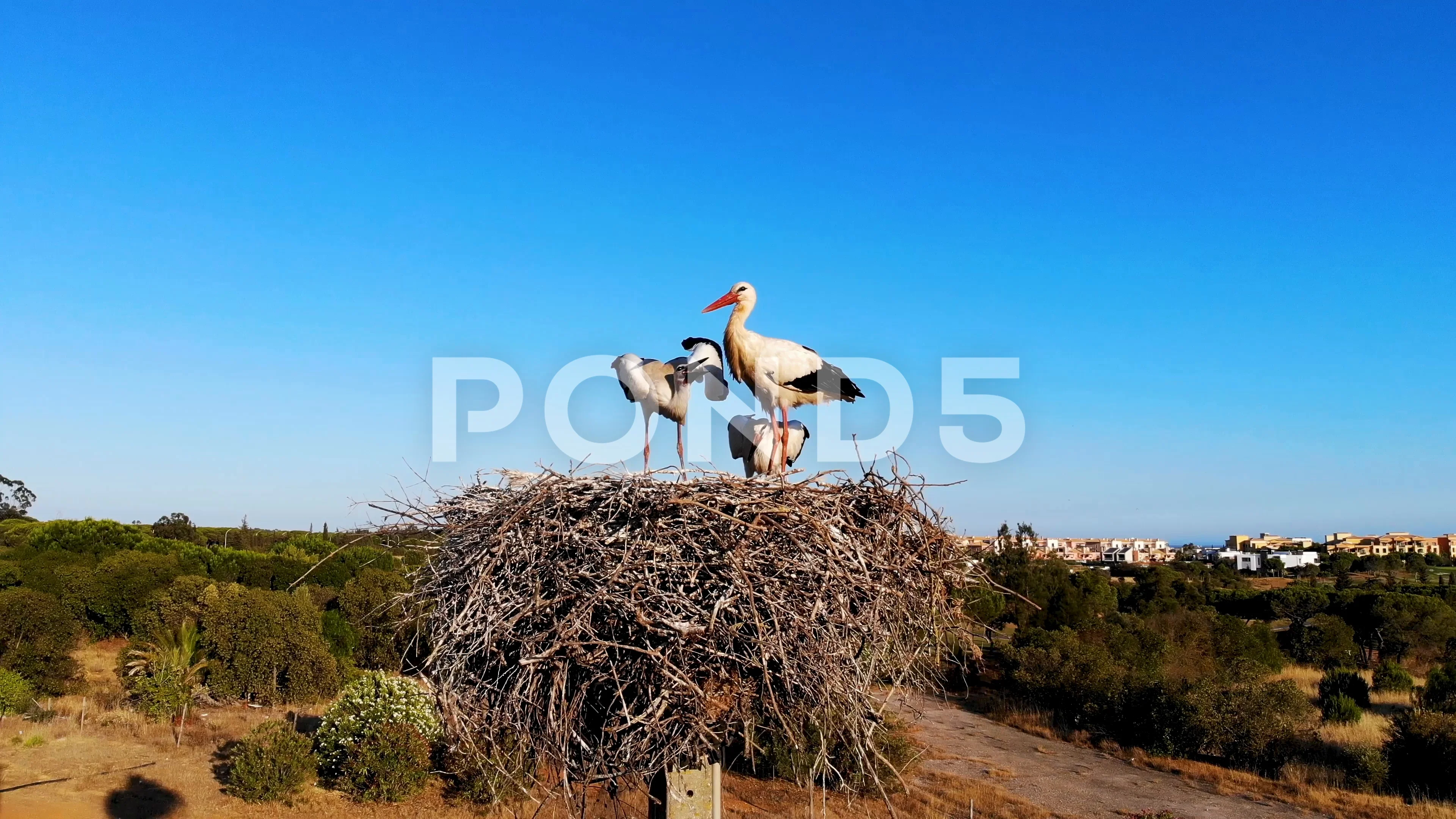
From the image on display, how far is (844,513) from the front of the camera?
546cm

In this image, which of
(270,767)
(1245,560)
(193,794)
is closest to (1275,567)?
(1245,560)

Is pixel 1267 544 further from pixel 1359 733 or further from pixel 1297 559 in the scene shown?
pixel 1359 733

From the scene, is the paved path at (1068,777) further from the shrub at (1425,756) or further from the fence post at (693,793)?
the fence post at (693,793)

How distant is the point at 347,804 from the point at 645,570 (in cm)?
1453

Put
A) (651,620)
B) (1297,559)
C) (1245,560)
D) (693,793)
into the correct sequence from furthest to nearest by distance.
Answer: (1245,560) < (1297,559) < (693,793) < (651,620)

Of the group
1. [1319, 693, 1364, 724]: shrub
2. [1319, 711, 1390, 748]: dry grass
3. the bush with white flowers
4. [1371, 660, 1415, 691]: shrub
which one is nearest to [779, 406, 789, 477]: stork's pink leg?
the bush with white flowers

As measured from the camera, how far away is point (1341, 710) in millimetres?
23828

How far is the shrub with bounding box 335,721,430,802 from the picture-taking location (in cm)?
1623

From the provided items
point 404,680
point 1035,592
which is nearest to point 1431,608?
point 1035,592

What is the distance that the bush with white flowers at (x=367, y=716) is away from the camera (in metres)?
16.8

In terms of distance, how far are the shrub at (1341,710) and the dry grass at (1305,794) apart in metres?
4.75

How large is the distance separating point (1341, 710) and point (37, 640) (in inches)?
1347

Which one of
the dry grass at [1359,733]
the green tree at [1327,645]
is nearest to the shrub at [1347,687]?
the dry grass at [1359,733]

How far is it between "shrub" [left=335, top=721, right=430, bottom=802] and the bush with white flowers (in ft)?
0.47
